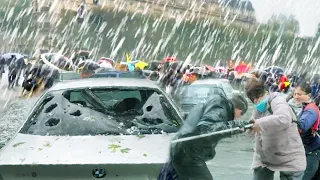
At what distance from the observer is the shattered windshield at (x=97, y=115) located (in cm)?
561

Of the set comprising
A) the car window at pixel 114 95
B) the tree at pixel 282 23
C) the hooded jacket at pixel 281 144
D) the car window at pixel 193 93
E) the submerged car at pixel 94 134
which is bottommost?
the tree at pixel 282 23

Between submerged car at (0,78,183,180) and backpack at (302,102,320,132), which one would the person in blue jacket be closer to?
backpack at (302,102,320,132)

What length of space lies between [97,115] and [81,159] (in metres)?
1.29

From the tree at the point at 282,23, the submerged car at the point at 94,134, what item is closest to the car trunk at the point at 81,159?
the submerged car at the point at 94,134

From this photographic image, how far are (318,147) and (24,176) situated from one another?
2749 mm

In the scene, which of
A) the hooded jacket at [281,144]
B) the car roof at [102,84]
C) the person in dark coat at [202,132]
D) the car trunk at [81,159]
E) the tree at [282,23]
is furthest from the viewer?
the tree at [282,23]

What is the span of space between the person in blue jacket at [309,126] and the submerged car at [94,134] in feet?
3.72

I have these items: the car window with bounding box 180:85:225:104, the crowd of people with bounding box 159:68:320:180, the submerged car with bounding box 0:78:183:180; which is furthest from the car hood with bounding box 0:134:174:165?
the car window with bounding box 180:85:225:104

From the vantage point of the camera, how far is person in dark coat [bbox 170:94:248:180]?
13.2ft

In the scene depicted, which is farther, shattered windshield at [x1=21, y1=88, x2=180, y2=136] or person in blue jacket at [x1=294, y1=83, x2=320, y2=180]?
shattered windshield at [x1=21, y1=88, x2=180, y2=136]

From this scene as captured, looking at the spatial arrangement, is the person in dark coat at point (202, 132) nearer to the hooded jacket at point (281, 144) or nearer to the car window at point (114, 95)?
the hooded jacket at point (281, 144)

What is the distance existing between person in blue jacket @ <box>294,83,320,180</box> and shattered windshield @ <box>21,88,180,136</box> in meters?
1.13

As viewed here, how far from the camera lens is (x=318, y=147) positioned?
588 cm

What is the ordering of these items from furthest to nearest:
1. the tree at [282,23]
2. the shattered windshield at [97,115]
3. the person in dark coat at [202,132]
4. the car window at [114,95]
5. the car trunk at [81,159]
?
the tree at [282,23], the car window at [114,95], the shattered windshield at [97,115], the car trunk at [81,159], the person in dark coat at [202,132]
